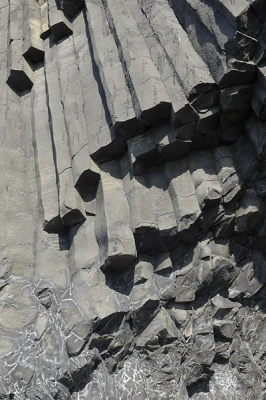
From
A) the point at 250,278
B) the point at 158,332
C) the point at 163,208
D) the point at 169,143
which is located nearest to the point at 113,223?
the point at 163,208

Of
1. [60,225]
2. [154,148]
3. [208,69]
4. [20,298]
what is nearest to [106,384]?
[20,298]

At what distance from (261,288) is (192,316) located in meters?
0.96

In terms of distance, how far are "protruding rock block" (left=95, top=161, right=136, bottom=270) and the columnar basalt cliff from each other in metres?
0.01

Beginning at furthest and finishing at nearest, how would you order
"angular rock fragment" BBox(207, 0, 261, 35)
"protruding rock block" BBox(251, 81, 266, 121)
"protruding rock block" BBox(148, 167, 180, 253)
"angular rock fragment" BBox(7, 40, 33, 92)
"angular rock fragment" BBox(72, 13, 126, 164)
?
1. "angular rock fragment" BBox(7, 40, 33, 92)
2. "angular rock fragment" BBox(72, 13, 126, 164)
3. "protruding rock block" BBox(148, 167, 180, 253)
4. "protruding rock block" BBox(251, 81, 266, 121)
5. "angular rock fragment" BBox(207, 0, 261, 35)

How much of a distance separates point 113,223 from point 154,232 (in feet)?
1.41

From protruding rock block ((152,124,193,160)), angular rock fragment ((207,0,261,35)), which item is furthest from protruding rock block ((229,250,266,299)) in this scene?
angular rock fragment ((207,0,261,35))

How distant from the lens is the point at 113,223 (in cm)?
493

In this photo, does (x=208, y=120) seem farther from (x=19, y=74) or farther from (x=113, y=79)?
(x=19, y=74)

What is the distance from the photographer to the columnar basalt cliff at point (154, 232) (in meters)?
4.68

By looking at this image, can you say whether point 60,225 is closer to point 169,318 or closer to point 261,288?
point 169,318

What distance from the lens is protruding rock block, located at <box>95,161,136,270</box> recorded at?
4781 mm

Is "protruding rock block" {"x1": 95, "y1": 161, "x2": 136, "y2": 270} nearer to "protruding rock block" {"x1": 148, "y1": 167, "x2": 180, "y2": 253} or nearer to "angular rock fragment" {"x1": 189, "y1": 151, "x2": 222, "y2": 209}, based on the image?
"protruding rock block" {"x1": 148, "y1": 167, "x2": 180, "y2": 253}

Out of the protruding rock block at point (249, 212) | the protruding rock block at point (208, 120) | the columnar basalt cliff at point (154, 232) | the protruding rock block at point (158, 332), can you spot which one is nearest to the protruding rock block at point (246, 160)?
the columnar basalt cliff at point (154, 232)

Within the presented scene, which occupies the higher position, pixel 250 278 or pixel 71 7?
pixel 71 7
